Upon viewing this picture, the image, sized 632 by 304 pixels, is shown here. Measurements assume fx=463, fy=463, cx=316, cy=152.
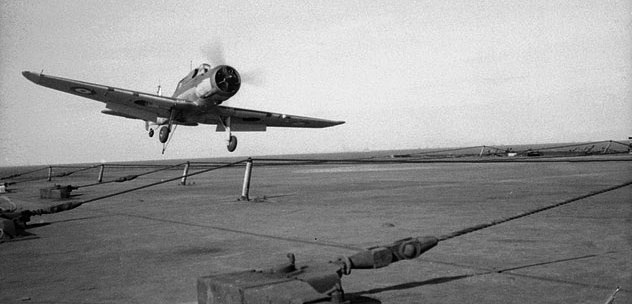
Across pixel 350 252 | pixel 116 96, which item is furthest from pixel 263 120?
pixel 350 252

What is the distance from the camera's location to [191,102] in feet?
90.4

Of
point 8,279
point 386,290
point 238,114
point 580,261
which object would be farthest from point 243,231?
point 238,114

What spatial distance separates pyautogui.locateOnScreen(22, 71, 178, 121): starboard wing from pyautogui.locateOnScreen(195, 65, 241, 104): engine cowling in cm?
270

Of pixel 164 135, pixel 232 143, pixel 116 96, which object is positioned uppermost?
pixel 116 96

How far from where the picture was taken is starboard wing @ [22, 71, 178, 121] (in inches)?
945

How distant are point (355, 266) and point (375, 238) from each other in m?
3.68

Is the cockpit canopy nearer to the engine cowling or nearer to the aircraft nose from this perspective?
the engine cowling

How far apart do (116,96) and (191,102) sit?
4320mm

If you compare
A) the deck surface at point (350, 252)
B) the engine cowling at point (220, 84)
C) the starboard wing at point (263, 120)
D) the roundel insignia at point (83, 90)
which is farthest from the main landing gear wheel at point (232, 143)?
the deck surface at point (350, 252)

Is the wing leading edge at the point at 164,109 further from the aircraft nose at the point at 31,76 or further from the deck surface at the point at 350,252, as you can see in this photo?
the deck surface at the point at 350,252

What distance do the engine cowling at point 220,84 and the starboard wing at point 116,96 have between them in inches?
106

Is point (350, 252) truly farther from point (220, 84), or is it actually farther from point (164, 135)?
point (164, 135)

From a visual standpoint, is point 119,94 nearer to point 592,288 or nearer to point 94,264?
point 94,264

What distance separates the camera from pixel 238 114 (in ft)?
102
